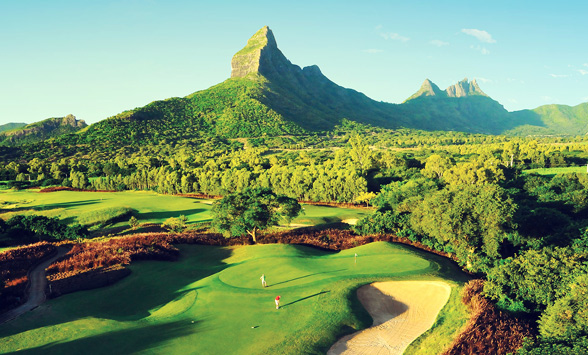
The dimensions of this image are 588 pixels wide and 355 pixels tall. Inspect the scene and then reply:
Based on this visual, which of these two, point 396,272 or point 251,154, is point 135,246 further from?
point 251,154

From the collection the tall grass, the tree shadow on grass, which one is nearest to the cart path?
the tree shadow on grass

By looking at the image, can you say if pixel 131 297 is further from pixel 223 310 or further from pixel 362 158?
pixel 362 158

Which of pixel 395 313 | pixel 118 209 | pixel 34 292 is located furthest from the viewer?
pixel 118 209

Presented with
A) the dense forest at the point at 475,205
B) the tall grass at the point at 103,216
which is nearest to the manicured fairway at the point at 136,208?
the tall grass at the point at 103,216

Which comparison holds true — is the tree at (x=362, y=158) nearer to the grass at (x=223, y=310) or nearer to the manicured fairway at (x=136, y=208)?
the manicured fairway at (x=136, y=208)

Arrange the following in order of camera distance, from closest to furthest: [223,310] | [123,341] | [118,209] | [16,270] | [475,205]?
[123,341] → [223,310] → [16,270] → [475,205] → [118,209]

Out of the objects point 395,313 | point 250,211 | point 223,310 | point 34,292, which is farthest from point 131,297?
point 395,313
